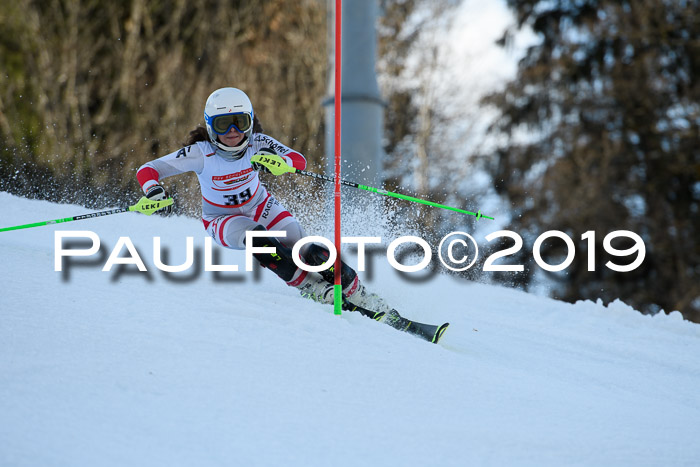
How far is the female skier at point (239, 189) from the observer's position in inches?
153

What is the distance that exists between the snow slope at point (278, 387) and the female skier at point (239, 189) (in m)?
0.24

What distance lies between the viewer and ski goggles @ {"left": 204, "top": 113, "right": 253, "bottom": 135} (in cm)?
391

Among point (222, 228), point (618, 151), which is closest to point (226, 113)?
point (222, 228)

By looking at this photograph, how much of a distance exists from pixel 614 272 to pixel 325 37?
8.18m

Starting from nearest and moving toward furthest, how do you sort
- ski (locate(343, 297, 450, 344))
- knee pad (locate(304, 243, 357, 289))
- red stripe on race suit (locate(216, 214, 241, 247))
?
ski (locate(343, 297, 450, 344)) → knee pad (locate(304, 243, 357, 289)) → red stripe on race suit (locate(216, 214, 241, 247))

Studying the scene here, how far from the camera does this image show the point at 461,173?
15883 mm

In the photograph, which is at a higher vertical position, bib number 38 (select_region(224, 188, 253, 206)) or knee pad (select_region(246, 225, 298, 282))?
bib number 38 (select_region(224, 188, 253, 206))

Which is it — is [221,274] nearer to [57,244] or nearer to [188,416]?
[57,244]

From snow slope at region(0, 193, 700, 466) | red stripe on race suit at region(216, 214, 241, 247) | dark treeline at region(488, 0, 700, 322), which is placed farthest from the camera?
dark treeline at region(488, 0, 700, 322)

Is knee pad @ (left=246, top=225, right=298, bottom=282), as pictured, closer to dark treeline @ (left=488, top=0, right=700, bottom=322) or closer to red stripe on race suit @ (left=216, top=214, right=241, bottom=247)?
red stripe on race suit @ (left=216, top=214, right=241, bottom=247)

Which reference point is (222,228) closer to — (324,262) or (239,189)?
(239,189)

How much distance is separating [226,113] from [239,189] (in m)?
0.49

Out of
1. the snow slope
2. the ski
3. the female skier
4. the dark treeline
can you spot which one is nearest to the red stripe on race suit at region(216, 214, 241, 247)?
the female skier

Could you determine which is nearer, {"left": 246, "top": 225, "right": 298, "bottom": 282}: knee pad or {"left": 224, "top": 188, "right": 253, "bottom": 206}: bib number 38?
{"left": 246, "top": 225, "right": 298, "bottom": 282}: knee pad
